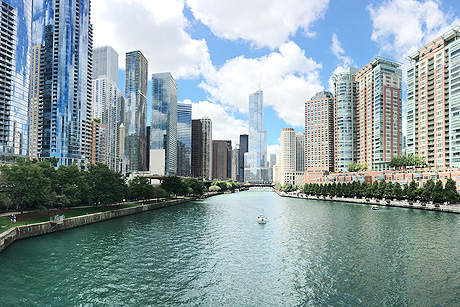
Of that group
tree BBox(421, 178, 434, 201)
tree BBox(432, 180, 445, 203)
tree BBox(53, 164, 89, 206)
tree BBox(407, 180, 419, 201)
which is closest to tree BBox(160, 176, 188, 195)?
tree BBox(53, 164, 89, 206)

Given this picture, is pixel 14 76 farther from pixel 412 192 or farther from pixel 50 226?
pixel 412 192

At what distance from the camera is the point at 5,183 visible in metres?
76.1

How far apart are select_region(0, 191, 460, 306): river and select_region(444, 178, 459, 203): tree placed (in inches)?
2582

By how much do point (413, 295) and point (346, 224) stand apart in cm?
5871

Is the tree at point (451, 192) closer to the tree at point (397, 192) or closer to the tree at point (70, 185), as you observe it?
the tree at point (397, 192)

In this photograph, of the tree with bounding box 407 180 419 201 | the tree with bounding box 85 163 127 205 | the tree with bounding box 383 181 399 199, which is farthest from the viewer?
the tree with bounding box 383 181 399 199

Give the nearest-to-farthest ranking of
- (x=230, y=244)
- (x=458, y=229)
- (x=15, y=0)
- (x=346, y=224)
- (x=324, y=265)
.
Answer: (x=324, y=265), (x=230, y=244), (x=458, y=229), (x=346, y=224), (x=15, y=0)

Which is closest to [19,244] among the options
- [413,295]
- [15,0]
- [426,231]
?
[413,295]

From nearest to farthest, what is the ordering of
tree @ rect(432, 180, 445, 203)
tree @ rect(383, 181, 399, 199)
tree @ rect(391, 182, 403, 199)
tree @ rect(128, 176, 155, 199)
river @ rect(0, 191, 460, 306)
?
river @ rect(0, 191, 460, 306) < tree @ rect(432, 180, 445, 203) < tree @ rect(128, 176, 155, 199) < tree @ rect(391, 182, 403, 199) < tree @ rect(383, 181, 399, 199)

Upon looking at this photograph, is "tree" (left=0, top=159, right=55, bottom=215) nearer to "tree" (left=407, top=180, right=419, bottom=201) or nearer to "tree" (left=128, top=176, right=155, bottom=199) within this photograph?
"tree" (left=128, top=176, right=155, bottom=199)

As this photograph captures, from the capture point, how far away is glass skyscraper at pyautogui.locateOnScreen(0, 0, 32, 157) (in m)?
176

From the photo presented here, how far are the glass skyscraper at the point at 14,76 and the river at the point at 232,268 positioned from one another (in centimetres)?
13871

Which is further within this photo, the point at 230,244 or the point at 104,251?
the point at 230,244

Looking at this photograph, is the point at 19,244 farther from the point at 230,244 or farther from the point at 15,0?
the point at 15,0
